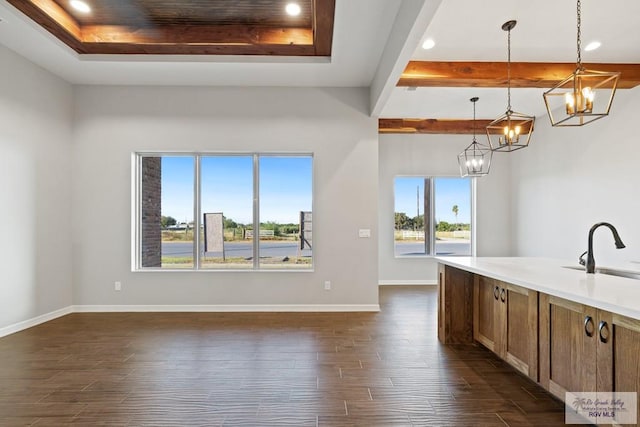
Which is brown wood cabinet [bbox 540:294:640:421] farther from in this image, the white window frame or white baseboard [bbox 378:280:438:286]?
the white window frame

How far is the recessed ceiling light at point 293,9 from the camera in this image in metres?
3.74

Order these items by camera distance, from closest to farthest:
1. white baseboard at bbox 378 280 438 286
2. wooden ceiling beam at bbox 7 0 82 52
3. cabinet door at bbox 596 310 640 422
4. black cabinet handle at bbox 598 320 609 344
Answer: cabinet door at bbox 596 310 640 422, black cabinet handle at bbox 598 320 609 344, wooden ceiling beam at bbox 7 0 82 52, white baseboard at bbox 378 280 438 286

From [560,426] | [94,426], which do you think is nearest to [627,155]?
[560,426]

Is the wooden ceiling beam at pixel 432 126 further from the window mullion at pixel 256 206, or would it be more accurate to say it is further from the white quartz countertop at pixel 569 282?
the white quartz countertop at pixel 569 282

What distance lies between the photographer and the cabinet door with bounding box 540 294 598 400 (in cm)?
199

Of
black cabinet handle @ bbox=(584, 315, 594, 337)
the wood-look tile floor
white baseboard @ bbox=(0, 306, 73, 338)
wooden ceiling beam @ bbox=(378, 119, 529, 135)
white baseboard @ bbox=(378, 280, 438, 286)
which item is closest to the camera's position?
black cabinet handle @ bbox=(584, 315, 594, 337)

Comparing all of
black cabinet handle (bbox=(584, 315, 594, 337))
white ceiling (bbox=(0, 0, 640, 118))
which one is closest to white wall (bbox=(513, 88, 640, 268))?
white ceiling (bbox=(0, 0, 640, 118))

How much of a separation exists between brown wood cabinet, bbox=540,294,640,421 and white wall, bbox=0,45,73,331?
5.24 m

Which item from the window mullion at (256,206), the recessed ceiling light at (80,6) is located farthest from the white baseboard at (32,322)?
the recessed ceiling light at (80,6)

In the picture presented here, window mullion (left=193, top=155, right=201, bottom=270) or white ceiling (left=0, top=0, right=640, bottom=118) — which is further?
window mullion (left=193, top=155, right=201, bottom=270)

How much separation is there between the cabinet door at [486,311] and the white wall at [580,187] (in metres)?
2.74

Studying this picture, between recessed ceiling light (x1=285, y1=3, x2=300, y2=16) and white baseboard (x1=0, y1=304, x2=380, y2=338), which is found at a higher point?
recessed ceiling light (x1=285, y1=3, x2=300, y2=16)

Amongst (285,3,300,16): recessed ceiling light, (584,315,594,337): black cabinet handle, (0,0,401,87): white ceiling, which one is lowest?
(584,315,594,337): black cabinet handle

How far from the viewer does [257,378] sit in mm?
2926
